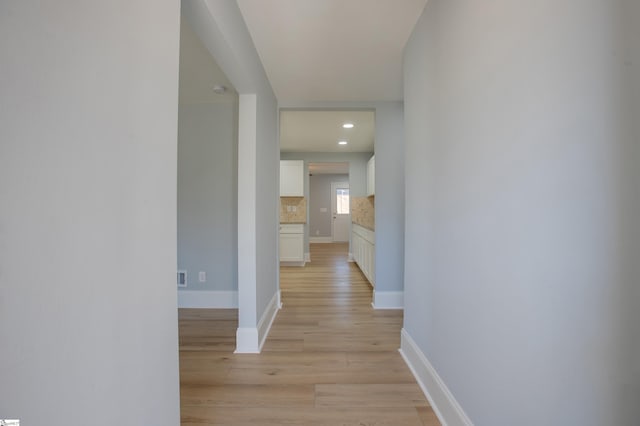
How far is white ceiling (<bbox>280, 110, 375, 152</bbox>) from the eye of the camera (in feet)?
12.4

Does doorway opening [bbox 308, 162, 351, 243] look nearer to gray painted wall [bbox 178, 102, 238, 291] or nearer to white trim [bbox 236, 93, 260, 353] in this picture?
gray painted wall [bbox 178, 102, 238, 291]

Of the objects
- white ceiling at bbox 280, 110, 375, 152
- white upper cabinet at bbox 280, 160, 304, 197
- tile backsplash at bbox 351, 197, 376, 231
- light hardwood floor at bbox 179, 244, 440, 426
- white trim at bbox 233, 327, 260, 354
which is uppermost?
white ceiling at bbox 280, 110, 375, 152

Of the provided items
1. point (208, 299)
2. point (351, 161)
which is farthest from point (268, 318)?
point (351, 161)

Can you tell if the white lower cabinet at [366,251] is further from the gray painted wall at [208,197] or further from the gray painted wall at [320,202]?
the gray painted wall at [320,202]

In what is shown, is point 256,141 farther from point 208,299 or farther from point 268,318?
point 208,299

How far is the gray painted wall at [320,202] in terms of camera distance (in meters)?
9.83

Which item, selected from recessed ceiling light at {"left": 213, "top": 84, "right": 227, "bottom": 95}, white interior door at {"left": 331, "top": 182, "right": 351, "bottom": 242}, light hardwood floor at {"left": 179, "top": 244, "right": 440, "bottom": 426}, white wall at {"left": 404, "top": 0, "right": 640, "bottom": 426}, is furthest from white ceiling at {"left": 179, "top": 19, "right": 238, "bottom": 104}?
white interior door at {"left": 331, "top": 182, "right": 351, "bottom": 242}

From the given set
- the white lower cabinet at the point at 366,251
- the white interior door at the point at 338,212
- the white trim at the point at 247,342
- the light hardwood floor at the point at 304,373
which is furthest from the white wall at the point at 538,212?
the white interior door at the point at 338,212

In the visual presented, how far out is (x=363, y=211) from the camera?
5004 mm

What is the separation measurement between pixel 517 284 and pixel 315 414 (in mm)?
1249

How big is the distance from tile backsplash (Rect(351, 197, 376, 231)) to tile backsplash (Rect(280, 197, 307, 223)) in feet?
3.46

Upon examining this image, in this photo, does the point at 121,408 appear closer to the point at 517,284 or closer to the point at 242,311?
the point at 517,284

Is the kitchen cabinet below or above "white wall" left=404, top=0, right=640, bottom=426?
below

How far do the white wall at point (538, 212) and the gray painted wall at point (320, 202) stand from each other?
27.4ft
